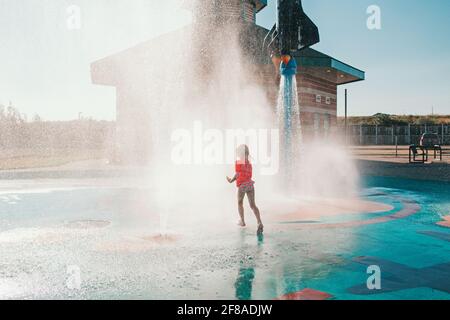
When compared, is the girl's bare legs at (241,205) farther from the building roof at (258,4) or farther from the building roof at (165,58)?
the building roof at (258,4)

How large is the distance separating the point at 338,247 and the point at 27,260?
4.16 metres

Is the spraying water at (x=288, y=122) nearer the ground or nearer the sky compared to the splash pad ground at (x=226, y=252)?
nearer the sky

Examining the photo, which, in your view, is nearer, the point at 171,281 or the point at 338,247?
the point at 171,281

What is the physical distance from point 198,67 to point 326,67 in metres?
6.16

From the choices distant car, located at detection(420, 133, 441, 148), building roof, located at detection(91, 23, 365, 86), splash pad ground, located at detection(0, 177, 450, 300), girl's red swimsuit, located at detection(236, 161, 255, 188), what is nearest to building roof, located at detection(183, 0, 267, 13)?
building roof, located at detection(91, 23, 365, 86)

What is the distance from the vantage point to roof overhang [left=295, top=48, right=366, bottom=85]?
20578 mm

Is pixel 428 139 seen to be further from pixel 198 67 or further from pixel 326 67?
pixel 198 67

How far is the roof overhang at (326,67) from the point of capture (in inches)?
810

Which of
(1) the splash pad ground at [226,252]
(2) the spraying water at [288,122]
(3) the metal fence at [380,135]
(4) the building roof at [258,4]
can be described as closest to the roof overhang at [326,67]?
(4) the building roof at [258,4]

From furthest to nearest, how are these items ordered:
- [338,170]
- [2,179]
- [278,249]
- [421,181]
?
1. [338,170]
2. [2,179]
3. [421,181]
4. [278,249]

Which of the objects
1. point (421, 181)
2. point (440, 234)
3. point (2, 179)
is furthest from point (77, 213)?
point (421, 181)

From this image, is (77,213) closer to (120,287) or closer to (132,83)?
(120,287)
